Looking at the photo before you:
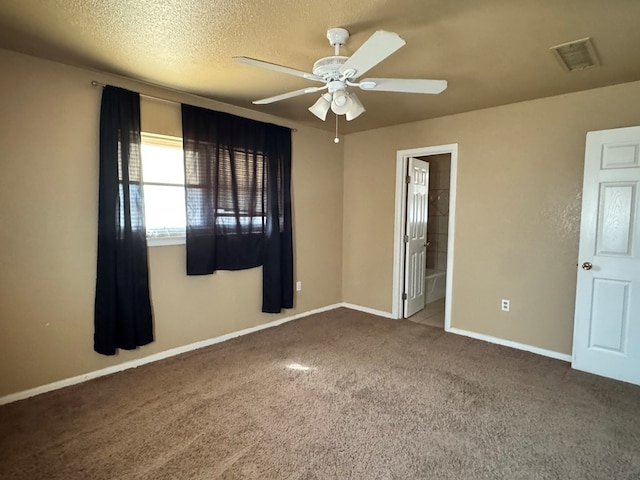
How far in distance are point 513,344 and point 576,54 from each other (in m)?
2.57

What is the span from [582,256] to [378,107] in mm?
2274

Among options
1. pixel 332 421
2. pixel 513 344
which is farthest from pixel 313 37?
pixel 513 344

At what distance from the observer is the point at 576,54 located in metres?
2.21

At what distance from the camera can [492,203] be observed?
3.44 m

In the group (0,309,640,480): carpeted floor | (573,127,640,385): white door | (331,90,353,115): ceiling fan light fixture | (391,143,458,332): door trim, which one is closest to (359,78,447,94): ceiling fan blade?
(331,90,353,115): ceiling fan light fixture

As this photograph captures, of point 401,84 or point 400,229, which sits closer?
point 401,84

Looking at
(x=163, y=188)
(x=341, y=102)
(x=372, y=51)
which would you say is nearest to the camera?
(x=372, y=51)

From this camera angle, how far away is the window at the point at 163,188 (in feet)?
9.65

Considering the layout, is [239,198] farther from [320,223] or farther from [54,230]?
[54,230]

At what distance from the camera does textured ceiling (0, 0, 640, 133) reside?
5.68 feet

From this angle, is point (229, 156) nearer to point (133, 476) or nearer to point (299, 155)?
point (299, 155)

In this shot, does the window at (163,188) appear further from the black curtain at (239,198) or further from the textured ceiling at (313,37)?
the textured ceiling at (313,37)

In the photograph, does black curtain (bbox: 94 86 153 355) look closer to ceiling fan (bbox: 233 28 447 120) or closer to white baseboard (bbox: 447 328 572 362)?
ceiling fan (bbox: 233 28 447 120)

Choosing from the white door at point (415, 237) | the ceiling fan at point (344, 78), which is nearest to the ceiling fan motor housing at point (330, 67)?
the ceiling fan at point (344, 78)
